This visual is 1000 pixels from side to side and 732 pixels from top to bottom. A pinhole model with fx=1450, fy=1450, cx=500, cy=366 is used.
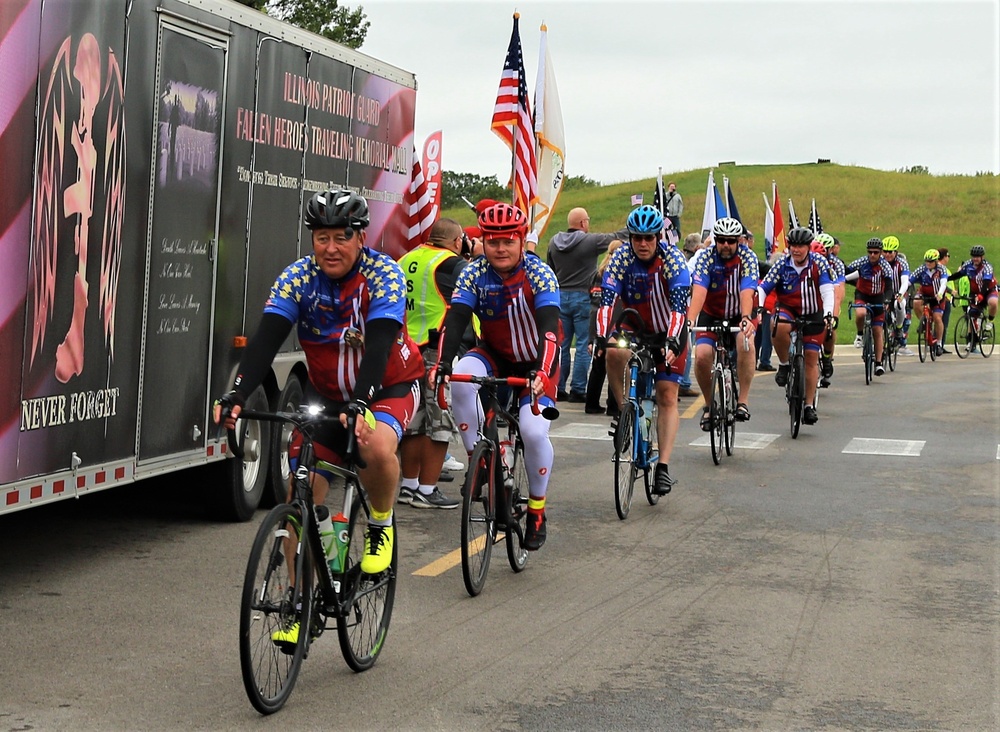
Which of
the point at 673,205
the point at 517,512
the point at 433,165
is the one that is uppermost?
the point at 673,205

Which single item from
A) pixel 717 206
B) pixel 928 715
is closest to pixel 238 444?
pixel 928 715

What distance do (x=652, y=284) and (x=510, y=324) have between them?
2.72 metres

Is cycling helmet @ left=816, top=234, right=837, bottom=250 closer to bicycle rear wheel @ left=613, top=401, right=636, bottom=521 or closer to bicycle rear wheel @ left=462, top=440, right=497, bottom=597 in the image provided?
bicycle rear wheel @ left=613, top=401, right=636, bottom=521

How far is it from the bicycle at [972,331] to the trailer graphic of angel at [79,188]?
25006mm

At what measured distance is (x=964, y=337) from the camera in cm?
3088

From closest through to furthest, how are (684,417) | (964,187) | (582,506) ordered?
A: (582,506), (684,417), (964,187)

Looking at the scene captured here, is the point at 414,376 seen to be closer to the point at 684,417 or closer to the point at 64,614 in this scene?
the point at 64,614

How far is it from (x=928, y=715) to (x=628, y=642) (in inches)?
62.8

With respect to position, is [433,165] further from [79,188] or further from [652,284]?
[79,188]

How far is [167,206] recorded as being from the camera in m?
Result: 8.76

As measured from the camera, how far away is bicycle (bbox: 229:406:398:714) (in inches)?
221

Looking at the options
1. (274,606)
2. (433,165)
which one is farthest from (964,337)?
(274,606)

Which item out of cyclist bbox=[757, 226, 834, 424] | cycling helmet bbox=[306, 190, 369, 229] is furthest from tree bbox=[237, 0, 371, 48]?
cycling helmet bbox=[306, 190, 369, 229]

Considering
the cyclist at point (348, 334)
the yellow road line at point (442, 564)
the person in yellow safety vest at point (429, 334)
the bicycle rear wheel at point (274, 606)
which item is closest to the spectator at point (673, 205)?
the person in yellow safety vest at point (429, 334)
